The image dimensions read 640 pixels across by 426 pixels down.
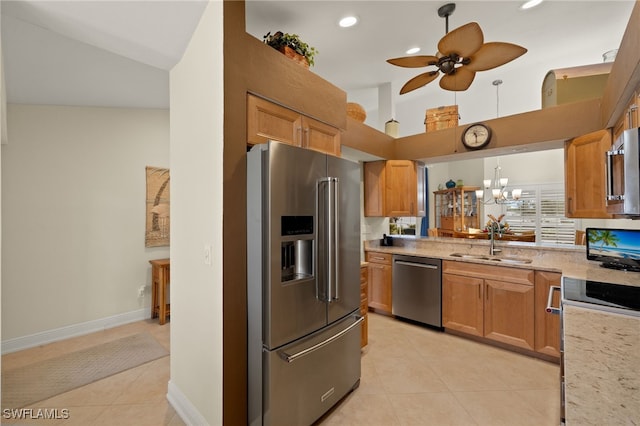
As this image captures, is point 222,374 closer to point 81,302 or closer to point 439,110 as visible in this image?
point 81,302

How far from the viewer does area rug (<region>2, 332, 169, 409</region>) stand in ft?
→ 7.31

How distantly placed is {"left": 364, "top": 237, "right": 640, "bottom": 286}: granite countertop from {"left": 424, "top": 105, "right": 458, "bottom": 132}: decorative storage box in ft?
5.10

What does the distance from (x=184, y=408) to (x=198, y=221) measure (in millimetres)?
1293

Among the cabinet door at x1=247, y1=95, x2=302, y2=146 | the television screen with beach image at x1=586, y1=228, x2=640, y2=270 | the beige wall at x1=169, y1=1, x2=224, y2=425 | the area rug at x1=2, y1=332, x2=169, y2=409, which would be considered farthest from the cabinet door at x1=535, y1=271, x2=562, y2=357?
the area rug at x1=2, y1=332, x2=169, y2=409

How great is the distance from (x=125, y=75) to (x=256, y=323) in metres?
2.66

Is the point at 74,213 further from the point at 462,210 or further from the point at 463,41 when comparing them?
the point at 462,210

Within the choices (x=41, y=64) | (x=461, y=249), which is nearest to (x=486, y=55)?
(x=461, y=249)

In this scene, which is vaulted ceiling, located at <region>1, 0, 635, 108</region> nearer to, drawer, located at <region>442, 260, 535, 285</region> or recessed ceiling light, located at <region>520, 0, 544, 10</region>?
recessed ceiling light, located at <region>520, 0, 544, 10</region>

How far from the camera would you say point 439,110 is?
3908 mm

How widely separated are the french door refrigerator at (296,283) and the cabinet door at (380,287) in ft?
6.11

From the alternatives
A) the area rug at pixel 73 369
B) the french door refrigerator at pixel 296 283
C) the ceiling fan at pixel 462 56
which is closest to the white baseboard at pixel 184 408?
the french door refrigerator at pixel 296 283

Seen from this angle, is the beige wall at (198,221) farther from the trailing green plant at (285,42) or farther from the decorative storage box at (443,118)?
the decorative storage box at (443,118)

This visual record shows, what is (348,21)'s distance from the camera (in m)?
2.74

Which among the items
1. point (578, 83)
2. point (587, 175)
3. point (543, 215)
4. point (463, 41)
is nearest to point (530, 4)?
point (578, 83)
